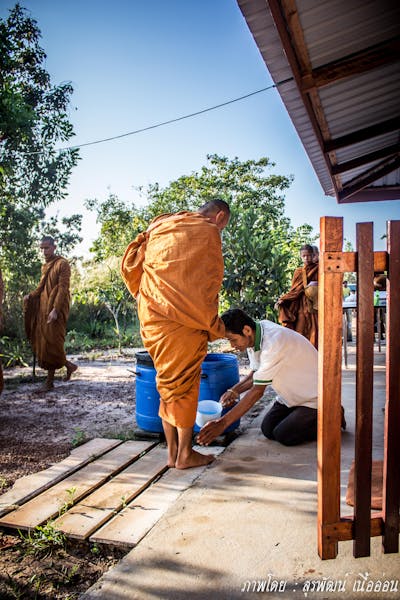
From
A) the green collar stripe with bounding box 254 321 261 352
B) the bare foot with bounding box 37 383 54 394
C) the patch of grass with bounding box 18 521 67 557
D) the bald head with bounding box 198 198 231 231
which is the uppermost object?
the bald head with bounding box 198 198 231 231

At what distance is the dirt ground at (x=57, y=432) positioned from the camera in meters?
1.90

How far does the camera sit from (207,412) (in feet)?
10.8

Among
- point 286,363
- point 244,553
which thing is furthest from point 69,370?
point 244,553

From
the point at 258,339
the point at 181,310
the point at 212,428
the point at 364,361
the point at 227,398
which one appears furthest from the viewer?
the point at 227,398

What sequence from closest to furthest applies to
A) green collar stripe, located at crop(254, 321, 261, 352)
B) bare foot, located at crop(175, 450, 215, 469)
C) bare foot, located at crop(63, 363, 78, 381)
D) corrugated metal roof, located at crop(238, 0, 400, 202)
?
corrugated metal roof, located at crop(238, 0, 400, 202)
bare foot, located at crop(175, 450, 215, 469)
green collar stripe, located at crop(254, 321, 261, 352)
bare foot, located at crop(63, 363, 78, 381)

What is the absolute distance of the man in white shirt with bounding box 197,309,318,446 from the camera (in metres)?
3.09

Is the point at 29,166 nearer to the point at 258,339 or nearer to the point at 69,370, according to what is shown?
the point at 69,370

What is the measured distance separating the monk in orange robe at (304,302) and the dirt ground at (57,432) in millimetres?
1355

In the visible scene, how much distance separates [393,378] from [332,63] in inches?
107

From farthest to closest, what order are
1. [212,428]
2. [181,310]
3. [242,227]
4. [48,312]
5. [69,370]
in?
[242,227]
[69,370]
[48,312]
[212,428]
[181,310]

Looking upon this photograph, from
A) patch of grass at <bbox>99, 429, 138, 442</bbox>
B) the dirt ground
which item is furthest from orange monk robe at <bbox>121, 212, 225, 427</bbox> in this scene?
the dirt ground

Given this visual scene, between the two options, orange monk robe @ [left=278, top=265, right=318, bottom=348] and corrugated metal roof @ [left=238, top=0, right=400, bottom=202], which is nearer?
corrugated metal roof @ [left=238, top=0, right=400, bottom=202]

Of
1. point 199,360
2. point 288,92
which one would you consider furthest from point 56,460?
point 288,92

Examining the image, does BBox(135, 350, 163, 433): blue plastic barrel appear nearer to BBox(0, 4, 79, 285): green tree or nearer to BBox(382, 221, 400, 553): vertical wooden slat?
BBox(382, 221, 400, 553): vertical wooden slat
